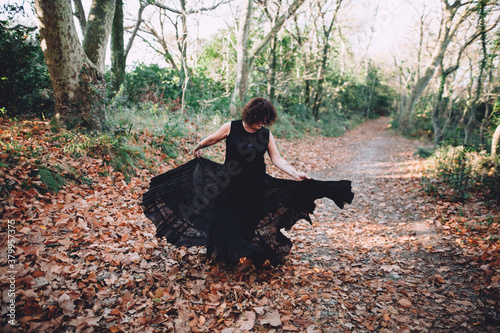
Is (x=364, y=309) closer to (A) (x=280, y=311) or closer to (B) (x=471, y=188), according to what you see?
(A) (x=280, y=311)

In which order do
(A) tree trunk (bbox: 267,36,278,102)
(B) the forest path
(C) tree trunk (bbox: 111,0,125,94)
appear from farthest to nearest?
(A) tree trunk (bbox: 267,36,278,102)
(C) tree trunk (bbox: 111,0,125,94)
(B) the forest path

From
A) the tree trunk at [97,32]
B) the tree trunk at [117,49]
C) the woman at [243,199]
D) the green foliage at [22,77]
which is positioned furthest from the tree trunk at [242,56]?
the woman at [243,199]

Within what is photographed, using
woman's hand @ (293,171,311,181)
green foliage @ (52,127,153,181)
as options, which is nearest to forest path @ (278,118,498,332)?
woman's hand @ (293,171,311,181)

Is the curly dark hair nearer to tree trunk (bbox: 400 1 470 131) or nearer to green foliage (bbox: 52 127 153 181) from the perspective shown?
green foliage (bbox: 52 127 153 181)

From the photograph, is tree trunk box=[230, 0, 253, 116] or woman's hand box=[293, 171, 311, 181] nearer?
woman's hand box=[293, 171, 311, 181]

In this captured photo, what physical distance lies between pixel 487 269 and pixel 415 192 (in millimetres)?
3935

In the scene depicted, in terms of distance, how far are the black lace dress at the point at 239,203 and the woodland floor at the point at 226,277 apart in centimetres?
51

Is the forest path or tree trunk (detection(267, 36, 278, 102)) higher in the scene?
tree trunk (detection(267, 36, 278, 102))

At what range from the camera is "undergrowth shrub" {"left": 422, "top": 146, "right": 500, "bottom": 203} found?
5.93 m

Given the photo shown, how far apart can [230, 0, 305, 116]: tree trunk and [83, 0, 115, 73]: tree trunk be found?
6.24m

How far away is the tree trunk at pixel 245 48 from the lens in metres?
11.6

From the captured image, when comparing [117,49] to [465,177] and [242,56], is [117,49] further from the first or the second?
[465,177]

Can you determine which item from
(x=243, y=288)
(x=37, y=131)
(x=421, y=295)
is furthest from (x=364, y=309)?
(x=37, y=131)

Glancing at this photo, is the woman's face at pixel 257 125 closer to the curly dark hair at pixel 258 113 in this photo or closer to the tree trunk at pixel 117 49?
the curly dark hair at pixel 258 113
